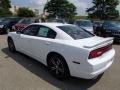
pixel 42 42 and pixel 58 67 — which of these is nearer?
pixel 58 67

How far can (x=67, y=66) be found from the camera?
495 cm

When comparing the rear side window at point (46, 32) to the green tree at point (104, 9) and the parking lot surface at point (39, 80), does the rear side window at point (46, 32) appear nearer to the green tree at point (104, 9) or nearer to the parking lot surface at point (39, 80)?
the parking lot surface at point (39, 80)

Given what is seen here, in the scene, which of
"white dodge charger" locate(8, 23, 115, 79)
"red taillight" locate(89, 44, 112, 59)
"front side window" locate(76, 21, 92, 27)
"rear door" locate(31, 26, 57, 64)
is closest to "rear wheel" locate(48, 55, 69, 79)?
"white dodge charger" locate(8, 23, 115, 79)

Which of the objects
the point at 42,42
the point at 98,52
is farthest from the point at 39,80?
the point at 98,52

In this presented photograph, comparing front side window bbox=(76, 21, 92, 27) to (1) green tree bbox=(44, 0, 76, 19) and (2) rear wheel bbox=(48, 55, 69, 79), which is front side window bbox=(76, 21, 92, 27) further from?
(1) green tree bbox=(44, 0, 76, 19)

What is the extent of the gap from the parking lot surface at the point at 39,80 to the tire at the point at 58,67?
0.15 metres

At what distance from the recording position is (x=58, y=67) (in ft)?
17.4

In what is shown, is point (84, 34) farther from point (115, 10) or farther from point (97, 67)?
point (115, 10)

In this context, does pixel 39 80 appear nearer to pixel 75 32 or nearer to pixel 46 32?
pixel 46 32

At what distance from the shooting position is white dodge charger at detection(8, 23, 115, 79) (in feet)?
15.0

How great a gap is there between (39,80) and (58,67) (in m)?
0.62

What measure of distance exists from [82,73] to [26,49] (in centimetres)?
278

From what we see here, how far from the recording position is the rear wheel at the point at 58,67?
5.03 meters

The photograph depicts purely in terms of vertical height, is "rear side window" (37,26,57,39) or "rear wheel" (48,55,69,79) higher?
"rear side window" (37,26,57,39)
